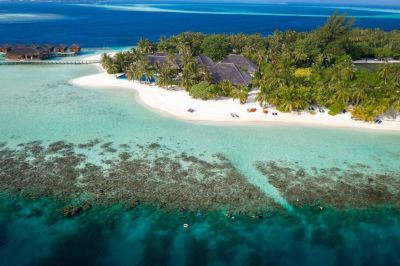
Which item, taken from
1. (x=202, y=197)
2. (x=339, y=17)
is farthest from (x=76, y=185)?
(x=339, y=17)

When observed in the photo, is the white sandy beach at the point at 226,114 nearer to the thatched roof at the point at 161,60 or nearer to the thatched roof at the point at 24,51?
the thatched roof at the point at 161,60

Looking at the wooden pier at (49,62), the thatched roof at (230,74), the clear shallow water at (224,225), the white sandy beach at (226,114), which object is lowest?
the clear shallow water at (224,225)

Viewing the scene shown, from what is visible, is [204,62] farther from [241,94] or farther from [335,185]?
[335,185]

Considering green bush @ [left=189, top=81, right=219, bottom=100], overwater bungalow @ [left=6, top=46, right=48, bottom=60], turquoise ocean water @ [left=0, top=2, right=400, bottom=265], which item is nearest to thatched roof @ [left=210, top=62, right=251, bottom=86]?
green bush @ [left=189, top=81, right=219, bottom=100]

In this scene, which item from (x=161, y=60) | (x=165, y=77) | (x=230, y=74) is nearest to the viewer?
(x=165, y=77)

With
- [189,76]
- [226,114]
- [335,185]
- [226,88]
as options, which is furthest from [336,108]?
[189,76]

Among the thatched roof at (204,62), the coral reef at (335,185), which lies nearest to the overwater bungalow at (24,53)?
the thatched roof at (204,62)

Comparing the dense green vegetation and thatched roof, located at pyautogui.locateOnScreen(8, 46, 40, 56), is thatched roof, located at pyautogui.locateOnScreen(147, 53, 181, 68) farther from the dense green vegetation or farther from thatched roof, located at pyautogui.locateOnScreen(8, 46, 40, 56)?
thatched roof, located at pyautogui.locateOnScreen(8, 46, 40, 56)

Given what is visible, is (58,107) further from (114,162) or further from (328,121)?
(328,121)
